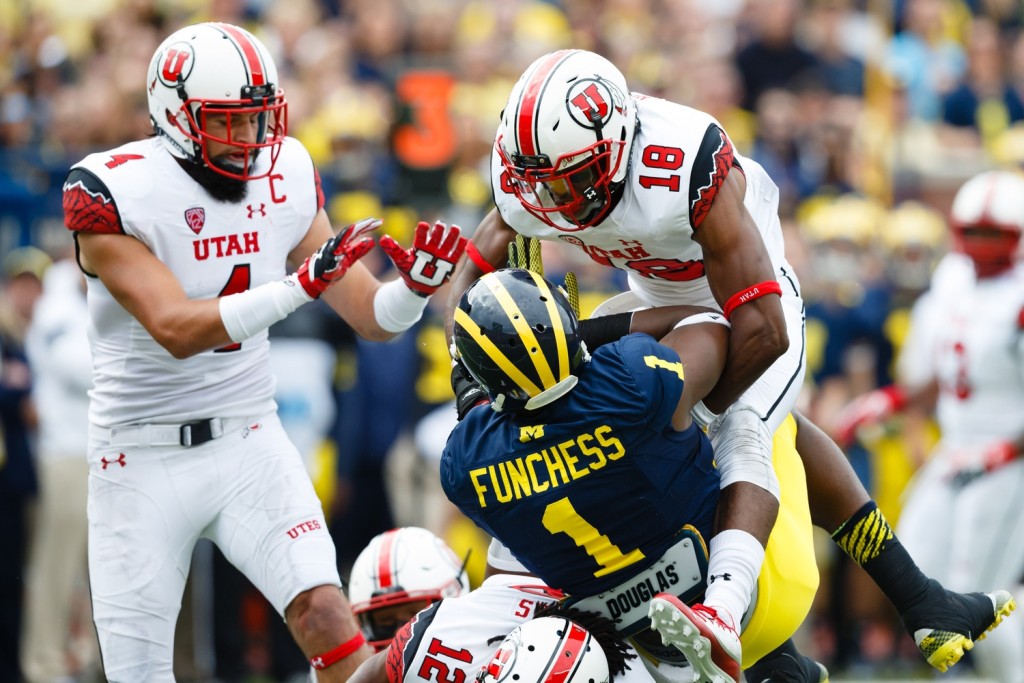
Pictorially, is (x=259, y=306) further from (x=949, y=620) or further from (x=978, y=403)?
(x=978, y=403)

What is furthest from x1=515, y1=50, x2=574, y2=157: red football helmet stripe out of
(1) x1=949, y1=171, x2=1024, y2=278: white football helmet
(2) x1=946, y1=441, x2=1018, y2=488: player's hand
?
(1) x1=949, y1=171, x2=1024, y2=278: white football helmet

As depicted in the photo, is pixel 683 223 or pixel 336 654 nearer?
pixel 683 223

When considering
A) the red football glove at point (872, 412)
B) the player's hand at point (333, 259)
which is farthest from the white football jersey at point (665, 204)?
the red football glove at point (872, 412)

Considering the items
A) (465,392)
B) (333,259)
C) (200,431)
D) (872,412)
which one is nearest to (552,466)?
(465,392)

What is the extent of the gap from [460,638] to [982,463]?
4.50m

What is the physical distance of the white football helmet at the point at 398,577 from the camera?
237 inches

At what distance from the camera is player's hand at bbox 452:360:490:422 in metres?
5.11

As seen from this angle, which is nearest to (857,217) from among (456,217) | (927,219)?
(927,219)

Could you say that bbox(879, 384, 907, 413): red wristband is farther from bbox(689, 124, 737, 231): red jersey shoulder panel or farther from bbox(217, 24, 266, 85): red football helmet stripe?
bbox(217, 24, 266, 85): red football helmet stripe

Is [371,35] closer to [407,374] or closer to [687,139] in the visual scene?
[407,374]

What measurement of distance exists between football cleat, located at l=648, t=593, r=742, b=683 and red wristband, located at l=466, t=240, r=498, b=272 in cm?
161

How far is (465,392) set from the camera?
520 cm

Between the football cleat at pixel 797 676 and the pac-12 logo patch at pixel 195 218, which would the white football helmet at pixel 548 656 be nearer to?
the football cleat at pixel 797 676

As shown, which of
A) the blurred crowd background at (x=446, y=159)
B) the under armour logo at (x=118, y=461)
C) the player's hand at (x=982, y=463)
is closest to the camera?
the under armour logo at (x=118, y=461)
